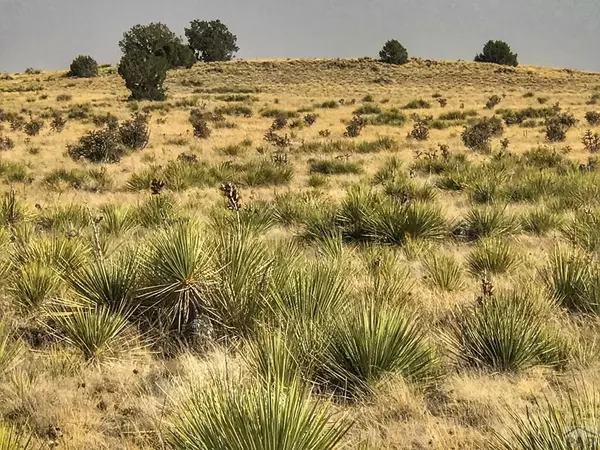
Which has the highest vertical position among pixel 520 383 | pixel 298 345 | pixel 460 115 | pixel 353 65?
pixel 353 65

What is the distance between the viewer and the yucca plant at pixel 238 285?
15.0 feet

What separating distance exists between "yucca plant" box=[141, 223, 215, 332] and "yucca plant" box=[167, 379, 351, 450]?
7.23 feet

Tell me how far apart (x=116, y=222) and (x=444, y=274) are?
4856 millimetres


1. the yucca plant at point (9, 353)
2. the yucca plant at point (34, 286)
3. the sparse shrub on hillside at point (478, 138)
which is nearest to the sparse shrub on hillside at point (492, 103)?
the sparse shrub on hillside at point (478, 138)

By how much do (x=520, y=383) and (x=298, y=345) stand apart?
1528mm

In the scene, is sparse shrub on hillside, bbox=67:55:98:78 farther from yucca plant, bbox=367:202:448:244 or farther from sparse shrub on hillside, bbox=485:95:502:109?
yucca plant, bbox=367:202:448:244

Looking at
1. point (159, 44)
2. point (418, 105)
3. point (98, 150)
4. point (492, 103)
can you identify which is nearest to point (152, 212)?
point (98, 150)

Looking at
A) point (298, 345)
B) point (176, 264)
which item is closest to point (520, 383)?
point (298, 345)

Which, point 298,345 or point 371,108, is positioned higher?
point 371,108

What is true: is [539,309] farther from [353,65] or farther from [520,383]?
[353,65]

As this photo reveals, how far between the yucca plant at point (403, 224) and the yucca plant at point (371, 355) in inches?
148

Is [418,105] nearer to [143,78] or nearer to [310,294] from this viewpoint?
[143,78]

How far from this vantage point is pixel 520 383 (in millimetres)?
3803

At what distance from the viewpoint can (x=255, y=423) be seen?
2295mm
